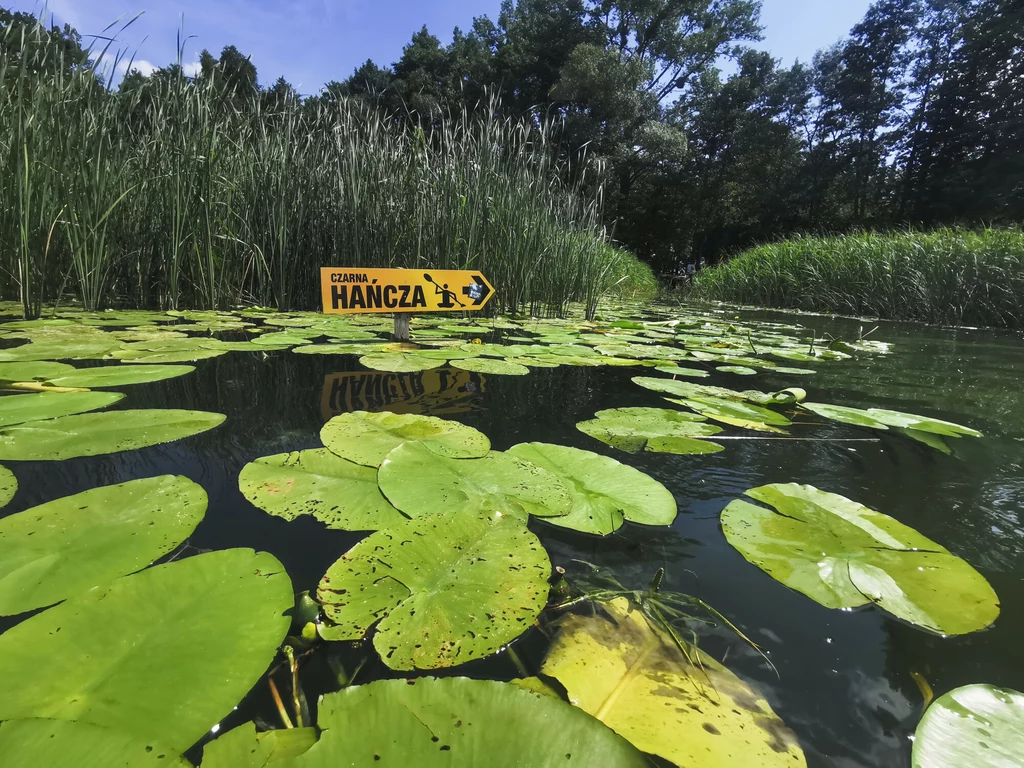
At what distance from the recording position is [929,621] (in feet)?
1.38

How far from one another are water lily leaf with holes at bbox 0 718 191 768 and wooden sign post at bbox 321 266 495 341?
46.9 inches

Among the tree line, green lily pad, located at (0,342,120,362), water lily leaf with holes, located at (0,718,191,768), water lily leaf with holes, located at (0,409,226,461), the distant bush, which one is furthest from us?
the tree line

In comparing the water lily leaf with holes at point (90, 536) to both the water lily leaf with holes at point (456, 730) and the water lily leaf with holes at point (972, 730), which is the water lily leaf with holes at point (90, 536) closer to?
the water lily leaf with holes at point (456, 730)

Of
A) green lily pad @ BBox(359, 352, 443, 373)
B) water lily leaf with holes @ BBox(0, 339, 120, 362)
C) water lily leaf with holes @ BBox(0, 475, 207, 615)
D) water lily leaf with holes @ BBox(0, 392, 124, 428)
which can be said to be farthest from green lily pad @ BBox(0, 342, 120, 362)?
water lily leaf with holes @ BBox(0, 475, 207, 615)

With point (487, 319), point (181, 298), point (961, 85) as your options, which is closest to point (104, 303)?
point (181, 298)

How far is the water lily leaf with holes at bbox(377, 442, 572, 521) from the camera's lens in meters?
0.56

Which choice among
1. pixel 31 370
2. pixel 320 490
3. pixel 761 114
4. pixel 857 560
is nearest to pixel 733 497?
pixel 857 560

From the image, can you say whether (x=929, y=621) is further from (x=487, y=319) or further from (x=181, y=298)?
(x=181, y=298)

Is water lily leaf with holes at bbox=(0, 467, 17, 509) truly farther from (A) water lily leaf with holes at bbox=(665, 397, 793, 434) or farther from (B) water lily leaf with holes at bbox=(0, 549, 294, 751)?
(A) water lily leaf with holes at bbox=(665, 397, 793, 434)

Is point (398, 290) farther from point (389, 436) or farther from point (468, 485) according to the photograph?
point (468, 485)

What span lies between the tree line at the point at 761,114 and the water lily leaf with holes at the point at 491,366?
39.7ft

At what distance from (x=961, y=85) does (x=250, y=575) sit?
20660mm

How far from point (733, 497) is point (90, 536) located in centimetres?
76

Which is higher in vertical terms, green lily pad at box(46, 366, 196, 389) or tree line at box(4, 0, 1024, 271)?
tree line at box(4, 0, 1024, 271)
